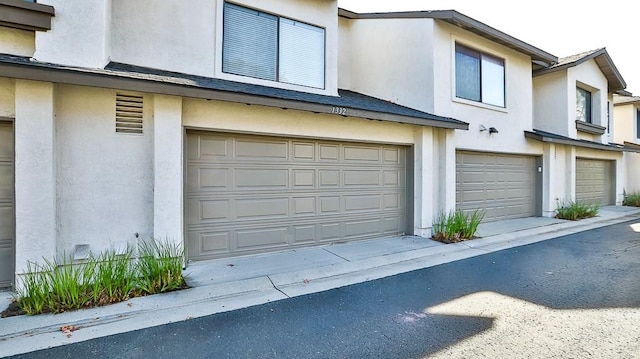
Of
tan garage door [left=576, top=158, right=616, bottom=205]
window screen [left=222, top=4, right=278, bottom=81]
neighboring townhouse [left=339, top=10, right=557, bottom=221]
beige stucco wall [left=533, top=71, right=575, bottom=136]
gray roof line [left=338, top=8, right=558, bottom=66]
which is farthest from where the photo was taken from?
tan garage door [left=576, top=158, right=616, bottom=205]

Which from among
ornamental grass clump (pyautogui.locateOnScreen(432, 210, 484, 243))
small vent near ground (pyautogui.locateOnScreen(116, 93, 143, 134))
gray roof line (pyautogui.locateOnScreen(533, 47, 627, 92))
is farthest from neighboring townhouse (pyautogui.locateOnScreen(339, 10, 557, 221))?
small vent near ground (pyautogui.locateOnScreen(116, 93, 143, 134))

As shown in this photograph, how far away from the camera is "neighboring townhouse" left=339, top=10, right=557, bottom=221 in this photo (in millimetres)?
8664

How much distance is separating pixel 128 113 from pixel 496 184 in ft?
34.3

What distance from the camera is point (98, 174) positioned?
4.91 metres

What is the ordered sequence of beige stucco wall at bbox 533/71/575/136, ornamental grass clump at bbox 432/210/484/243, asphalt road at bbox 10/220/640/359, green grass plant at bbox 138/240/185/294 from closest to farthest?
1. asphalt road at bbox 10/220/640/359
2. green grass plant at bbox 138/240/185/294
3. ornamental grass clump at bbox 432/210/484/243
4. beige stucco wall at bbox 533/71/575/136

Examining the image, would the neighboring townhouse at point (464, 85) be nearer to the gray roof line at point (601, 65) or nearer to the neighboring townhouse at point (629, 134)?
the gray roof line at point (601, 65)

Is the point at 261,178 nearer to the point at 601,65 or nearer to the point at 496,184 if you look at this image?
the point at 496,184

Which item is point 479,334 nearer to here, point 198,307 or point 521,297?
point 521,297

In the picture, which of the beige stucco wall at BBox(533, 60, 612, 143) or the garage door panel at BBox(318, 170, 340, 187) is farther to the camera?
the beige stucco wall at BBox(533, 60, 612, 143)

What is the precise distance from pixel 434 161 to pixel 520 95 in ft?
15.9

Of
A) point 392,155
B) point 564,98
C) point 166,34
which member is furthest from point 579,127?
point 166,34

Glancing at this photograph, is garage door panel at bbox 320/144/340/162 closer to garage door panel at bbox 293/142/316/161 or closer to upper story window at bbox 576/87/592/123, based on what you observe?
garage door panel at bbox 293/142/316/161

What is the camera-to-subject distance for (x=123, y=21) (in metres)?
5.65

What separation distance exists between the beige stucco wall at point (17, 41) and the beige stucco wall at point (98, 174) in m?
0.65
